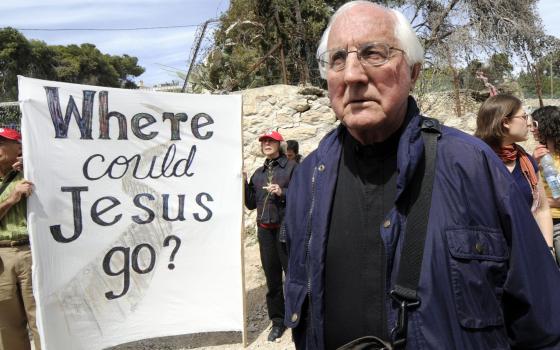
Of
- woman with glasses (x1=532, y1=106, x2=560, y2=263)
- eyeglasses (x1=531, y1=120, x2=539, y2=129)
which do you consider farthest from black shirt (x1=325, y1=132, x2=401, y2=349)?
eyeglasses (x1=531, y1=120, x2=539, y2=129)

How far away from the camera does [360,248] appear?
4.30 ft

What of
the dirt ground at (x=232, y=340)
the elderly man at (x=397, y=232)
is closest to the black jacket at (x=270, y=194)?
the dirt ground at (x=232, y=340)

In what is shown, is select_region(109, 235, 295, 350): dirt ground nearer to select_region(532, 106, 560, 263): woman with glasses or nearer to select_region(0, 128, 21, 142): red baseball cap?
select_region(0, 128, 21, 142): red baseball cap

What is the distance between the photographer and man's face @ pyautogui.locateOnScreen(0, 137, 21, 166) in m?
3.38

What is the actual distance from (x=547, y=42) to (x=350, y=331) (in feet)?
34.8

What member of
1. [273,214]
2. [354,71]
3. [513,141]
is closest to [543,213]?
[513,141]

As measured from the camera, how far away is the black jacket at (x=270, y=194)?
14.1ft

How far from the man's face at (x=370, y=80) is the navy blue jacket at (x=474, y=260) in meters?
0.08

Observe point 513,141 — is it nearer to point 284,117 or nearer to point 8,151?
point 8,151

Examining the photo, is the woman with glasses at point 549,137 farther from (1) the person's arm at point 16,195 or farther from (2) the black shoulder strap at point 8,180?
(2) the black shoulder strap at point 8,180

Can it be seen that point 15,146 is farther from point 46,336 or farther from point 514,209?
point 514,209

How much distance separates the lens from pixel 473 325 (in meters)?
1.12

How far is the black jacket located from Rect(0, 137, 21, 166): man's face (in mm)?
2040

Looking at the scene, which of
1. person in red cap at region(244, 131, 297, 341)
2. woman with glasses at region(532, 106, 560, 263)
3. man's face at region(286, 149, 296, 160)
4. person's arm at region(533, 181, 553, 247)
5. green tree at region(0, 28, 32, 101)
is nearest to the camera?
person's arm at region(533, 181, 553, 247)
